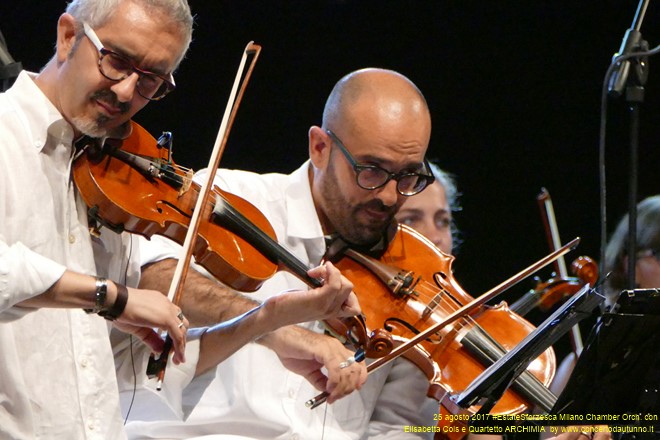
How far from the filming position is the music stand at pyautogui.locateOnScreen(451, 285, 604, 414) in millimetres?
1844

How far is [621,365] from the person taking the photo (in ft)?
6.24

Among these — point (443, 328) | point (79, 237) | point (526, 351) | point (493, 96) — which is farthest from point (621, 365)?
point (493, 96)

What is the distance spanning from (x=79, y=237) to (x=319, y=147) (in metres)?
1.05

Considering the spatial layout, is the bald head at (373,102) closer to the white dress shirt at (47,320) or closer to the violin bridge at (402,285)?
the violin bridge at (402,285)

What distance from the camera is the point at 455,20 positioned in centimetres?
424

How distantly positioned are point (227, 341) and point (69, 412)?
0.48 metres

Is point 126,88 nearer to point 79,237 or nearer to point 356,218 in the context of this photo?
point 79,237

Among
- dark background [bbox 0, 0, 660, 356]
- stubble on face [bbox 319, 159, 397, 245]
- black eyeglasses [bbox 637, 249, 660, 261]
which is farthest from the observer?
dark background [bbox 0, 0, 660, 356]

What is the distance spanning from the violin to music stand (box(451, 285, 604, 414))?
A: 1.44ft

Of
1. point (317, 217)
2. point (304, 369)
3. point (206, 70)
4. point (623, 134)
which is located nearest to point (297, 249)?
point (317, 217)

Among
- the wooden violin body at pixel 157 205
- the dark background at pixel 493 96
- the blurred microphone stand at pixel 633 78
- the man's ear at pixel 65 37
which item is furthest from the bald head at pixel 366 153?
the dark background at pixel 493 96

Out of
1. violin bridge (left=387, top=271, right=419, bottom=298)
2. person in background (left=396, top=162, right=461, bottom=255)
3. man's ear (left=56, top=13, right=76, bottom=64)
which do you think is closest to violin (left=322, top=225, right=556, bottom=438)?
violin bridge (left=387, top=271, right=419, bottom=298)

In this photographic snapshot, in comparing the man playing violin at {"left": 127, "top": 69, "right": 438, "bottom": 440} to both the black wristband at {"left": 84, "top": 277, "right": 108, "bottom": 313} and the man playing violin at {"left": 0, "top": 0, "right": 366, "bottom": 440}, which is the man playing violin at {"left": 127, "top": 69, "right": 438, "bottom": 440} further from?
the black wristband at {"left": 84, "top": 277, "right": 108, "bottom": 313}

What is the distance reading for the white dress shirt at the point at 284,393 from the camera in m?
2.47
